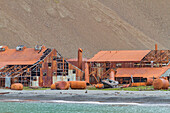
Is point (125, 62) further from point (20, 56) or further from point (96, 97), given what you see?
point (96, 97)

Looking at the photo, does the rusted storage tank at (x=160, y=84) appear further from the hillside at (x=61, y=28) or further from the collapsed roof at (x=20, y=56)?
the hillside at (x=61, y=28)

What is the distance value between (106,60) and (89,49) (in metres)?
72.8

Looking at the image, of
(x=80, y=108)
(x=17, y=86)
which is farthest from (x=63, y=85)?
(x=80, y=108)

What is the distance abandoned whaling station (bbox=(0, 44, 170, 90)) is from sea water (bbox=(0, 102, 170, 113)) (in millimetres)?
19539

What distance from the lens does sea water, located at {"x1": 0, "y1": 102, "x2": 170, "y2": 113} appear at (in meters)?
53.8

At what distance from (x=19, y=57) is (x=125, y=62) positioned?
23289 mm

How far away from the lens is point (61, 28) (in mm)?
177125

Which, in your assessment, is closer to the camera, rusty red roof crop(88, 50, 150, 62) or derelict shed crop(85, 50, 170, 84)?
derelict shed crop(85, 50, 170, 84)

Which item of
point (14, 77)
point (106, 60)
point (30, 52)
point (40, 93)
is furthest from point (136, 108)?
point (30, 52)

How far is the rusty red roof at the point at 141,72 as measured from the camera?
9056 centimetres

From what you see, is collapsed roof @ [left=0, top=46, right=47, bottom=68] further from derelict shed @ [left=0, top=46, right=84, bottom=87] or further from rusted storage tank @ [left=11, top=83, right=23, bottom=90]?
rusted storage tank @ [left=11, top=83, right=23, bottom=90]

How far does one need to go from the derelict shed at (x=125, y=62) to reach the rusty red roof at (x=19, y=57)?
11.6 m

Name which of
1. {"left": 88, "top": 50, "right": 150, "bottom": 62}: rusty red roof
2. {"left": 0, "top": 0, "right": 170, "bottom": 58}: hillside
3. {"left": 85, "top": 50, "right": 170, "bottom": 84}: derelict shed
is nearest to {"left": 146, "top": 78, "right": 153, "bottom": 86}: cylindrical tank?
{"left": 85, "top": 50, "right": 170, "bottom": 84}: derelict shed

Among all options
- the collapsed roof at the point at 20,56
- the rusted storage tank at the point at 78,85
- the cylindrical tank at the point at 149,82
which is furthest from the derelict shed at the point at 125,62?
the rusted storage tank at the point at 78,85
